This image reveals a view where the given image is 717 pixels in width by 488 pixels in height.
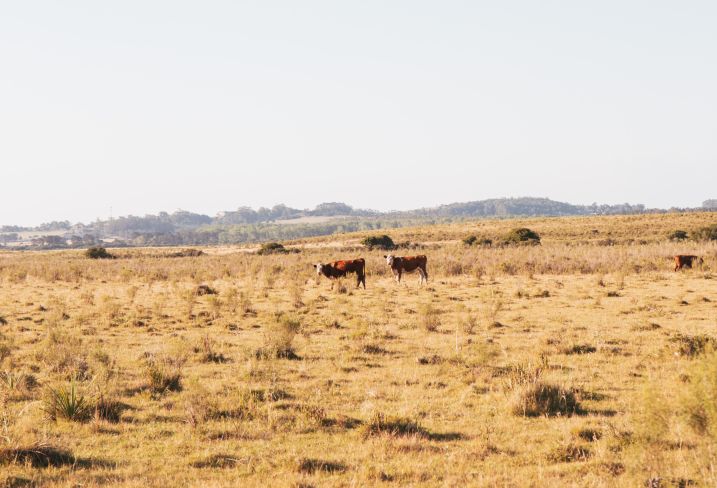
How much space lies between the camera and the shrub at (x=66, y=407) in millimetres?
8555

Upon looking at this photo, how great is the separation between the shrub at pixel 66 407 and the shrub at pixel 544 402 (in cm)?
627

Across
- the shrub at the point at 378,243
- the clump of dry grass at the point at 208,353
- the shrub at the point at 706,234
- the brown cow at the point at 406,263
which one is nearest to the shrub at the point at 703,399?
the clump of dry grass at the point at 208,353

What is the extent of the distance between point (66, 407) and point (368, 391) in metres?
4.63

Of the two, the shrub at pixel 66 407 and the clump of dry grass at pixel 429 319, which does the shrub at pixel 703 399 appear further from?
the clump of dry grass at pixel 429 319

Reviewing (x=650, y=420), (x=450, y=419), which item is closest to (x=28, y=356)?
(x=450, y=419)

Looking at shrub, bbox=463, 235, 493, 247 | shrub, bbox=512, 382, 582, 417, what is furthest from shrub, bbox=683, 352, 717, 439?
shrub, bbox=463, 235, 493, 247

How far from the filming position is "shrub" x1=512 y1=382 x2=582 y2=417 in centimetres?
865

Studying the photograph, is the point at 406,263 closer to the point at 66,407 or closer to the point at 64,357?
the point at 64,357

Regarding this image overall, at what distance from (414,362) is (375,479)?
581 cm

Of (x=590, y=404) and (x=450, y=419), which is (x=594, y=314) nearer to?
Answer: (x=590, y=404)

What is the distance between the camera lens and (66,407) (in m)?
8.56

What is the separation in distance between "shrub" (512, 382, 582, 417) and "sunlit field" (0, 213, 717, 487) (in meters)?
0.03

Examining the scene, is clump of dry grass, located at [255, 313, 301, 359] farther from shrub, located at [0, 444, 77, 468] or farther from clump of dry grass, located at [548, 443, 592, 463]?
clump of dry grass, located at [548, 443, 592, 463]

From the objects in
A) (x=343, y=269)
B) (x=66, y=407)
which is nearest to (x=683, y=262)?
(x=343, y=269)
